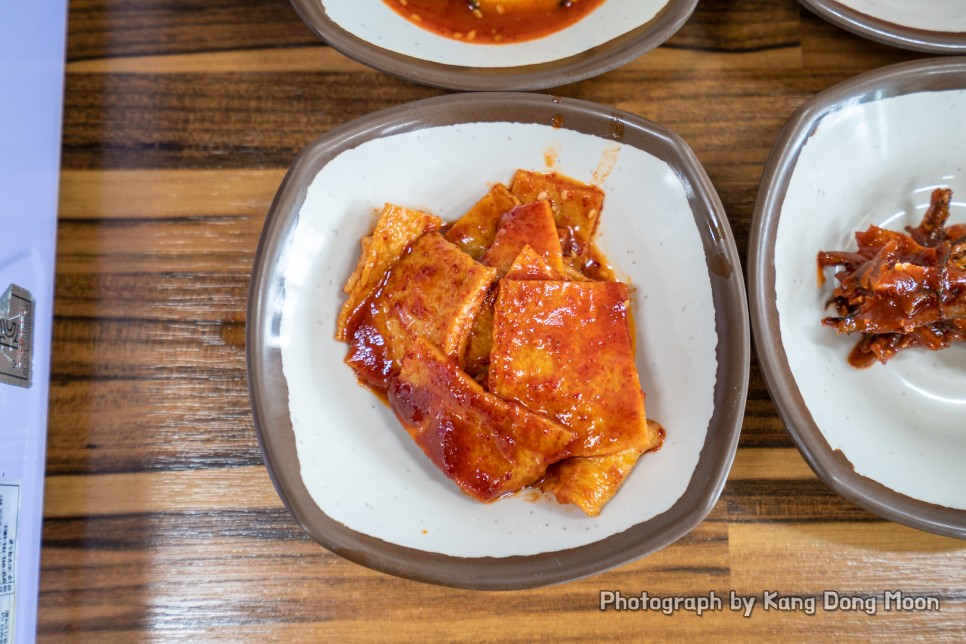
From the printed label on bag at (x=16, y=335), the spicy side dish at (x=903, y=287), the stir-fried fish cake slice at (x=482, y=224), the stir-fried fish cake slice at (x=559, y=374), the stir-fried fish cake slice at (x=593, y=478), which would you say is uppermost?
the spicy side dish at (x=903, y=287)

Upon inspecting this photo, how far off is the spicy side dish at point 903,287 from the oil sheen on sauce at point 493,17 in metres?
1.09

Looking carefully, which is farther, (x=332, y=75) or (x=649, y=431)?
(x=332, y=75)

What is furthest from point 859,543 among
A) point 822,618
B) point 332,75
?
point 332,75

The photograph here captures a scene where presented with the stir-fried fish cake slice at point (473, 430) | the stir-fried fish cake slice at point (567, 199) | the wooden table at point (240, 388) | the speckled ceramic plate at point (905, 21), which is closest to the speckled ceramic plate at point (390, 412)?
the stir-fried fish cake slice at point (567, 199)

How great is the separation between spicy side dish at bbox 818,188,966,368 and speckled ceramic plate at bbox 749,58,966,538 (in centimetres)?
7

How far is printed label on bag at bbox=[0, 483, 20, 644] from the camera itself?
1.74 meters

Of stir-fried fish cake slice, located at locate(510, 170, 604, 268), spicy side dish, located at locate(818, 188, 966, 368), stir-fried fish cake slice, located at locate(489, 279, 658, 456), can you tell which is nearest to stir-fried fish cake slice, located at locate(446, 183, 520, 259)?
stir-fried fish cake slice, located at locate(510, 170, 604, 268)

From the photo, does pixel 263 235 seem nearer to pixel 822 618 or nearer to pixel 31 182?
pixel 31 182

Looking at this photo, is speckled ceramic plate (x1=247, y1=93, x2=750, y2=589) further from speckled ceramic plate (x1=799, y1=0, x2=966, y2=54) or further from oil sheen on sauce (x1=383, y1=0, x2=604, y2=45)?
speckled ceramic plate (x1=799, y1=0, x2=966, y2=54)

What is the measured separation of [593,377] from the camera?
1722 mm

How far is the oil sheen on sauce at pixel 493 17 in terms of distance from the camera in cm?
201

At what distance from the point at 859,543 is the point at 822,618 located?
0.86 ft

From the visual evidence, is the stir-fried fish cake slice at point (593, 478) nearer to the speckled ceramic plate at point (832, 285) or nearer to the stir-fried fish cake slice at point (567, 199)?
the speckled ceramic plate at point (832, 285)

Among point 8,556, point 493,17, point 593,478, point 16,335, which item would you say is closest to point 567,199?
point 493,17
